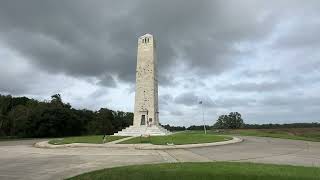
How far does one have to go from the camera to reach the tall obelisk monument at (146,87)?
54156 millimetres

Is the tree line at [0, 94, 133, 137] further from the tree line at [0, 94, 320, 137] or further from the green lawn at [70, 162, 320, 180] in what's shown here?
the green lawn at [70, 162, 320, 180]

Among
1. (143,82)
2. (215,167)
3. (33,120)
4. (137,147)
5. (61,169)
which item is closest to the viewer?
(215,167)

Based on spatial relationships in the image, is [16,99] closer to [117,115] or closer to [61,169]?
[117,115]

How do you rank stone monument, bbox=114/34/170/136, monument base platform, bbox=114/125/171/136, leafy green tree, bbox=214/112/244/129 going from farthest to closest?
leafy green tree, bbox=214/112/244/129 < stone monument, bbox=114/34/170/136 < monument base platform, bbox=114/125/171/136

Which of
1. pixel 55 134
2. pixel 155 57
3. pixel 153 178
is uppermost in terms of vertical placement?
pixel 155 57

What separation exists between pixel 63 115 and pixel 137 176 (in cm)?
5981

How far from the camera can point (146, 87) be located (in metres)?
54.3

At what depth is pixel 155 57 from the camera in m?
56.1

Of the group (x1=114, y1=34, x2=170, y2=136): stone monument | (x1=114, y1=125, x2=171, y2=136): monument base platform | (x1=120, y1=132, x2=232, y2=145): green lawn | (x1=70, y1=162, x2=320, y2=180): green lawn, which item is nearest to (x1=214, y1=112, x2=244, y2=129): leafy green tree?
(x1=114, y1=34, x2=170, y2=136): stone monument

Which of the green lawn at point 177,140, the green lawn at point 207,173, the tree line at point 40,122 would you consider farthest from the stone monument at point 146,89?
the green lawn at point 207,173

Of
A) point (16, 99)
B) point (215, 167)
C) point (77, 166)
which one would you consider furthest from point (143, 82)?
point (16, 99)

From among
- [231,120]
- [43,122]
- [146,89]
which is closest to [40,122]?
[43,122]

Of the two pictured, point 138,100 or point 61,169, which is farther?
point 138,100

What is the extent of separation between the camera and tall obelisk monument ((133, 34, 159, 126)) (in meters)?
54.2
